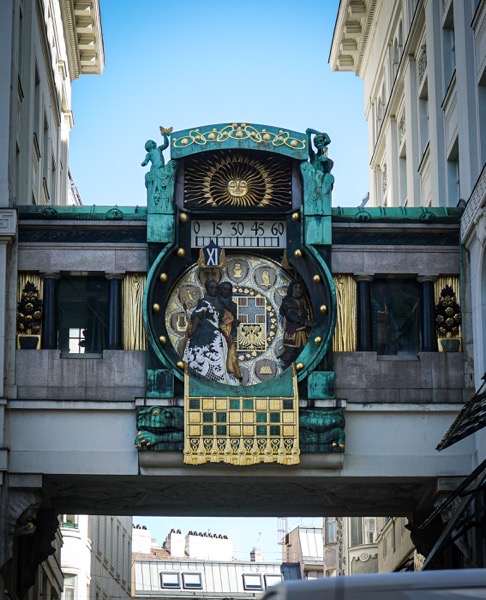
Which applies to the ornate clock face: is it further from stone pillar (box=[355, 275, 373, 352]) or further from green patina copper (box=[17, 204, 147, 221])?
green patina copper (box=[17, 204, 147, 221])

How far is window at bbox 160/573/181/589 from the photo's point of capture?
3482 inches

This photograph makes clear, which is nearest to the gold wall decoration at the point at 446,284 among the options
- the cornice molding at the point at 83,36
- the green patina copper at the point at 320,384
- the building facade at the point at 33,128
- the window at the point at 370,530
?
the green patina copper at the point at 320,384

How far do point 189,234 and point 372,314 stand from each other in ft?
13.0

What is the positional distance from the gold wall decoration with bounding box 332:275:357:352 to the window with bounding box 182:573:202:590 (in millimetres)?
62604

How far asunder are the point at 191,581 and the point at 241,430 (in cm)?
6398

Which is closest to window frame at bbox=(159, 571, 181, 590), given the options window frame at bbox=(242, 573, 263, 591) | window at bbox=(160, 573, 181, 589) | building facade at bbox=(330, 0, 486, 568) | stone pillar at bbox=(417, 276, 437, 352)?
window at bbox=(160, 573, 181, 589)

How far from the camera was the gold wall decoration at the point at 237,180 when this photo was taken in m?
30.4

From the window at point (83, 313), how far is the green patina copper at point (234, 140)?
122 inches

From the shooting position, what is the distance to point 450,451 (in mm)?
29516

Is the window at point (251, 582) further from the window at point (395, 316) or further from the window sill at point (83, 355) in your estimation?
the window sill at point (83, 355)

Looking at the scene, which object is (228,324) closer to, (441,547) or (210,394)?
(210,394)

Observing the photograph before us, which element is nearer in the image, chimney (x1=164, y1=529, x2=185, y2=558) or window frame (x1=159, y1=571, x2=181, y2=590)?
window frame (x1=159, y1=571, x2=181, y2=590)

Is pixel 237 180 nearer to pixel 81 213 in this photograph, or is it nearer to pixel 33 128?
pixel 81 213

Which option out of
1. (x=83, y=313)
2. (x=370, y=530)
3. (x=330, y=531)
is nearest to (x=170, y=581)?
(x=330, y=531)
